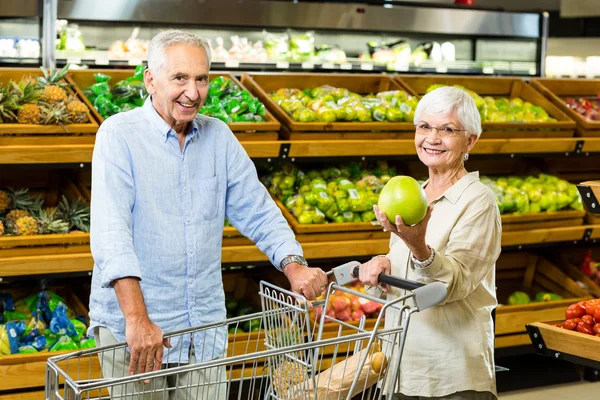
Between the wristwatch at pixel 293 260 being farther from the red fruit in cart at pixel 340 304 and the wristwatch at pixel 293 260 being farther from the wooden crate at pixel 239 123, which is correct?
the red fruit in cart at pixel 340 304

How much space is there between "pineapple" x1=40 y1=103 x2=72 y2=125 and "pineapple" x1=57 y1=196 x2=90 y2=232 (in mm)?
413

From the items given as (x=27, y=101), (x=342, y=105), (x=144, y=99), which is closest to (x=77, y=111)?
(x=27, y=101)

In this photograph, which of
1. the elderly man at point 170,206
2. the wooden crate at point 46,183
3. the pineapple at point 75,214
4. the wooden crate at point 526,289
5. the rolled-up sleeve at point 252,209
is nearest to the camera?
the elderly man at point 170,206

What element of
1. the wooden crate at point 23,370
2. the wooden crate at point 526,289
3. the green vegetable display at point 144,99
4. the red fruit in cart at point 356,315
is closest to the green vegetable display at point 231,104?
the green vegetable display at point 144,99

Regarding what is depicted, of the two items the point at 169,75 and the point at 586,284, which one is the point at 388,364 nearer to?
the point at 169,75

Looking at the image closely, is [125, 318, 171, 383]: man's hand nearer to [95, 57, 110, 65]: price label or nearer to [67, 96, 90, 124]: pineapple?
[67, 96, 90, 124]: pineapple

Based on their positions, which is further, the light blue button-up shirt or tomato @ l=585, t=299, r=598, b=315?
tomato @ l=585, t=299, r=598, b=315

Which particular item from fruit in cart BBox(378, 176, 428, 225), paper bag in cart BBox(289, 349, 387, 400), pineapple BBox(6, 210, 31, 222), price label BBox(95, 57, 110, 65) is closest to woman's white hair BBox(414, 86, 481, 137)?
fruit in cart BBox(378, 176, 428, 225)

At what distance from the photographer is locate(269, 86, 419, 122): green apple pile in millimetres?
4742

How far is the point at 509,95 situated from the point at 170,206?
12.7 ft

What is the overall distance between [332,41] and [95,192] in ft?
16.8

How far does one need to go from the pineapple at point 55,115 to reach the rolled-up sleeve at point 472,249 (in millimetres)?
2187

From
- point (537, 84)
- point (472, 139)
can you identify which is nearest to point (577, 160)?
point (537, 84)

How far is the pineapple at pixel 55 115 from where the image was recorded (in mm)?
4070
